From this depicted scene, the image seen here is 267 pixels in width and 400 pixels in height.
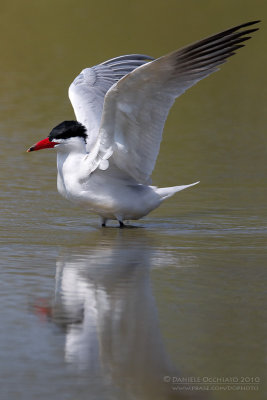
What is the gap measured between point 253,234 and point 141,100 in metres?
1.42

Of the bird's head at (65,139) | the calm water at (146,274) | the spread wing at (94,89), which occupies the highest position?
the spread wing at (94,89)

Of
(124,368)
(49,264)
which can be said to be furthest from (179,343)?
(49,264)

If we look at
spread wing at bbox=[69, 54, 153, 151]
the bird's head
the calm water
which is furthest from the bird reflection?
spread wing at bbox=[69, 54, 153, 151]

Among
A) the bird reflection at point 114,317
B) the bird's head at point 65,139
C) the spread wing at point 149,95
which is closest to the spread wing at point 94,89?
the bird's head at point 65,139

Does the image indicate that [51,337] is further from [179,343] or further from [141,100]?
[141,100]

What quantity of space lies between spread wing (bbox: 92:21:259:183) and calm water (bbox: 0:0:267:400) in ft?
2.39

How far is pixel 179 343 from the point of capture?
479cm

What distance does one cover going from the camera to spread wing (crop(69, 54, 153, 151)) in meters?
9.02

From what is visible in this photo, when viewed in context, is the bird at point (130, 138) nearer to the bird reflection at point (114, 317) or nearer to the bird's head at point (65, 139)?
the bird's head at point (65, 139)

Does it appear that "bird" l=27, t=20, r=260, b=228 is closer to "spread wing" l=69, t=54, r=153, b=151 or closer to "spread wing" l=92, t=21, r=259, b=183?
"spread wing" l=92, t=21, r=259, b=183

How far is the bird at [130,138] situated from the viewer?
725cm

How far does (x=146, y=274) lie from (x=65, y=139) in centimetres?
222

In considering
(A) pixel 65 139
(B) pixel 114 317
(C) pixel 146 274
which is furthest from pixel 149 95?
(B) pixel 114 317

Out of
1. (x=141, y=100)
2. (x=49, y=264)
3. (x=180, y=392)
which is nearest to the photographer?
(x=180, y=392)
